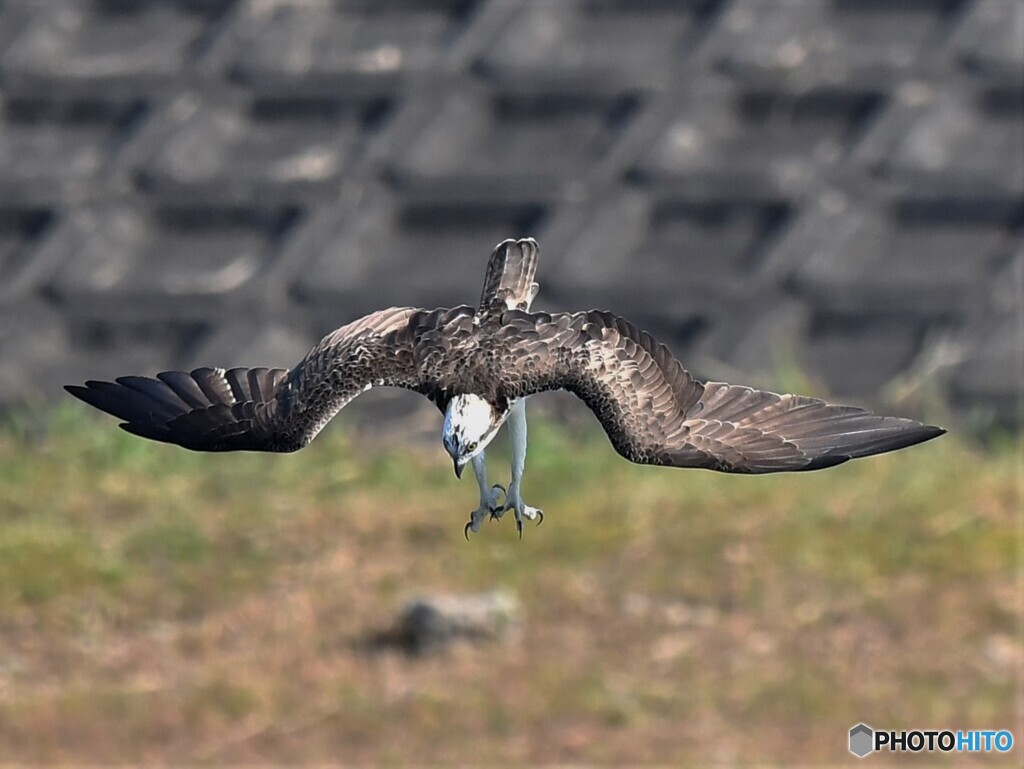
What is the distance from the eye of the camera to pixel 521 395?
91.0 inches

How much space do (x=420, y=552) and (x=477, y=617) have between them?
0.67 meters

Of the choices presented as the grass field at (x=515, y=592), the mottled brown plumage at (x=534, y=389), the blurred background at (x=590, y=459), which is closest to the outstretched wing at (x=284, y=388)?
the mottled brown plumage at (x=534, y=389)

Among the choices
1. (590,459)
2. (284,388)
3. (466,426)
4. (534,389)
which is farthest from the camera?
(590,459)

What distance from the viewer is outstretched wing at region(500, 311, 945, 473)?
7.62ft

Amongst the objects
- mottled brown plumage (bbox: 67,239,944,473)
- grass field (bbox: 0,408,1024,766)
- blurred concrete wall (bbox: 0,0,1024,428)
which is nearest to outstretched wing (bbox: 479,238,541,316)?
mottled brown plumage (bbox: 67,239,944,473)

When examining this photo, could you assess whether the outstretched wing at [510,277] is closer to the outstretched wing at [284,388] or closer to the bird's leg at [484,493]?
the outstretched wing at [284,388]

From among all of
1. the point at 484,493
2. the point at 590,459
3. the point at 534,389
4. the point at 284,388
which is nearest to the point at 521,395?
the point at 534,389

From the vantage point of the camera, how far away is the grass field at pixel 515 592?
12.3 metres

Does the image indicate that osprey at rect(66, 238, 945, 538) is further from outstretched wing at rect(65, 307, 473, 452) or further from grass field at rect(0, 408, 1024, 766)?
grass field at rect(0, 408, 1024, 766)

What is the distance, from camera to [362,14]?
33.3 feet

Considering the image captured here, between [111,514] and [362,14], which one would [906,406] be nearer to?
[362,14]

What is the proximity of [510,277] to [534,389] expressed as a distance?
30cm

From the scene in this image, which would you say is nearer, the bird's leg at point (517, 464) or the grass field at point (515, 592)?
the bird's leg at point (517, 464)

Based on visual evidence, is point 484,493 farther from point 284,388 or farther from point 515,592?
point 515,592
